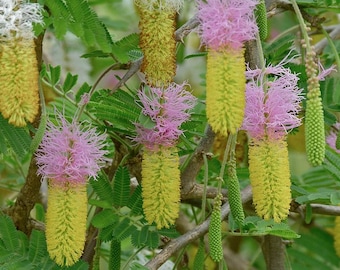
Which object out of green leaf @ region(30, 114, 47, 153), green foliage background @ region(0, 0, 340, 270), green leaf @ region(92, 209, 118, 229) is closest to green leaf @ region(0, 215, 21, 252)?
green foliage background @ region(0, 0, 340, 270)

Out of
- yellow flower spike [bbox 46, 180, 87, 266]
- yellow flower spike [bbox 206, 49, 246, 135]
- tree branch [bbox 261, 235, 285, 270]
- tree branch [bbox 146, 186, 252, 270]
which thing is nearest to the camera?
yellow flower spike [bbox 206, 49, 246, 135]

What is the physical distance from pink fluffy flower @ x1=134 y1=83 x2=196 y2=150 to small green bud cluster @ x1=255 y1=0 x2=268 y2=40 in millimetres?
131

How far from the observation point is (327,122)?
1.35 m

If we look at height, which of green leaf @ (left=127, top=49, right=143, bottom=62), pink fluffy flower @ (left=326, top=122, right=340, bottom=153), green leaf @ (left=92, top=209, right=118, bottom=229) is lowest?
green leaf @ (left=92, top=209, right=118, bottom=229)

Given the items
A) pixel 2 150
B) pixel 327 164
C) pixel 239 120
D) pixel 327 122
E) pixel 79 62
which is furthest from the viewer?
pixel 79 62

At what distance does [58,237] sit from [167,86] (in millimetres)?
247

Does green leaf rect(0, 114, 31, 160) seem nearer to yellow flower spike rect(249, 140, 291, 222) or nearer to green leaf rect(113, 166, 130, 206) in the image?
green leaf rect(113, 166, 130, 206)

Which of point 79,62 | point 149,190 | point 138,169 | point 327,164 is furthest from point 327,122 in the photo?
point 79,62

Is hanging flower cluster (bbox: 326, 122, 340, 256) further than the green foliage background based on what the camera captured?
Yes

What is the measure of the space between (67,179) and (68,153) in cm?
5

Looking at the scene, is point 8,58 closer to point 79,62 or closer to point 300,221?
point 300,221

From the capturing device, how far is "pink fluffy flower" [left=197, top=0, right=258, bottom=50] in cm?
89

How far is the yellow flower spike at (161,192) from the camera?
99cm

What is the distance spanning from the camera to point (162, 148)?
1.03 m
